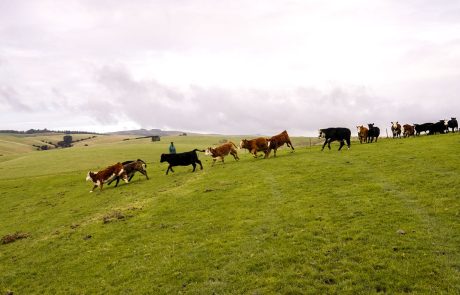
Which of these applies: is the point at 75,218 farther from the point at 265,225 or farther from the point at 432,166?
the point at 432,166

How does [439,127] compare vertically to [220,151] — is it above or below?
above

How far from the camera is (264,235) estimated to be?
1486 centimetres

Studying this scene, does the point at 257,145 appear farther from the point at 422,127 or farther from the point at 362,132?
the point at 422,127

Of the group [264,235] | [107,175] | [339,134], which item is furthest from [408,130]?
[264,235]

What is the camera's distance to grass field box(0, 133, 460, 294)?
11.3 metres

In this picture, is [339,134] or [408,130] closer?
[339,134]

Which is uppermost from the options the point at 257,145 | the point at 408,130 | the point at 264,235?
the point at 408,130

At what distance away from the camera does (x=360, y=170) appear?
24625mm

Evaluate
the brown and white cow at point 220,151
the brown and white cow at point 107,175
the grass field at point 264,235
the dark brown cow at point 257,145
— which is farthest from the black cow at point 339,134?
the brown and white cow at point 107,175

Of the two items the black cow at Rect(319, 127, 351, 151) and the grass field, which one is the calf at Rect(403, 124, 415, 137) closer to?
the black cow at Rect(319, 127, 351, 151)

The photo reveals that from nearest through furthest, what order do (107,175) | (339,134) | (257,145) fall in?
(107,175), (339,134), (257,145)

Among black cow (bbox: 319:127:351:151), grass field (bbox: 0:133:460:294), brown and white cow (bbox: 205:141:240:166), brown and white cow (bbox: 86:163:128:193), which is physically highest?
black cow (bbox: 319:127:351:151)

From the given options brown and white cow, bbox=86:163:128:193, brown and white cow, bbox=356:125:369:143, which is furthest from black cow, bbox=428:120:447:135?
brown and white cow, bbox=86:163:128:193

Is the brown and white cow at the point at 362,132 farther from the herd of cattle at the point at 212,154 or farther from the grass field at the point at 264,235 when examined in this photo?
the grass field at the point at 264,235
